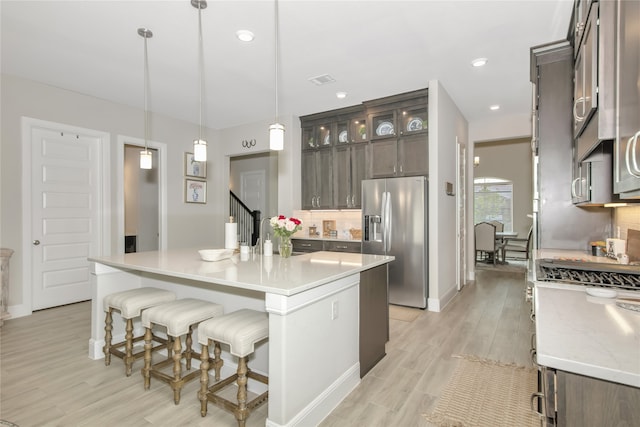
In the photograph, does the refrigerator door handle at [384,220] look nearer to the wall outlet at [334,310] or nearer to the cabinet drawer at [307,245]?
the cabinet drawer at [307,245]

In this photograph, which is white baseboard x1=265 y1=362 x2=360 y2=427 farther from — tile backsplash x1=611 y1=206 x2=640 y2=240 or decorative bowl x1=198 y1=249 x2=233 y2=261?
tile backsplash x1=611 y1=206 x2=640 y2=240

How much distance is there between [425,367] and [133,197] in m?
5.91

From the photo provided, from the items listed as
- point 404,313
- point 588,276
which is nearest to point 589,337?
point 588,276

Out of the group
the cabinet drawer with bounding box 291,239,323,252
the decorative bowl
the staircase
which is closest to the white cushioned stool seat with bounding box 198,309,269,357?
the decorative bowl

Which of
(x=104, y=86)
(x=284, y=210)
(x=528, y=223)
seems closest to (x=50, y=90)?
(x=104, y=86)

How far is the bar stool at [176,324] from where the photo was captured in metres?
2.15

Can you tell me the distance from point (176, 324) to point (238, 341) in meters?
0.57

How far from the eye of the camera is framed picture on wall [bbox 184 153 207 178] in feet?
19.0

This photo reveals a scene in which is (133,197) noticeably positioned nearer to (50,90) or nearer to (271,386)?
(50,90)

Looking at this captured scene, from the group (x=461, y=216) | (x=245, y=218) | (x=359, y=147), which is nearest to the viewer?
(x=359, y=147)

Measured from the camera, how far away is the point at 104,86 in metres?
4.21

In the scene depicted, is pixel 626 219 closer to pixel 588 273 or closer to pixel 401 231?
pixel 588 273

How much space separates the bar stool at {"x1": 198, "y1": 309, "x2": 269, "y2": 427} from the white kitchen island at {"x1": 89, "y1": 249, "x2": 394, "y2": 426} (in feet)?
0.55

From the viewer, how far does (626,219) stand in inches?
100
